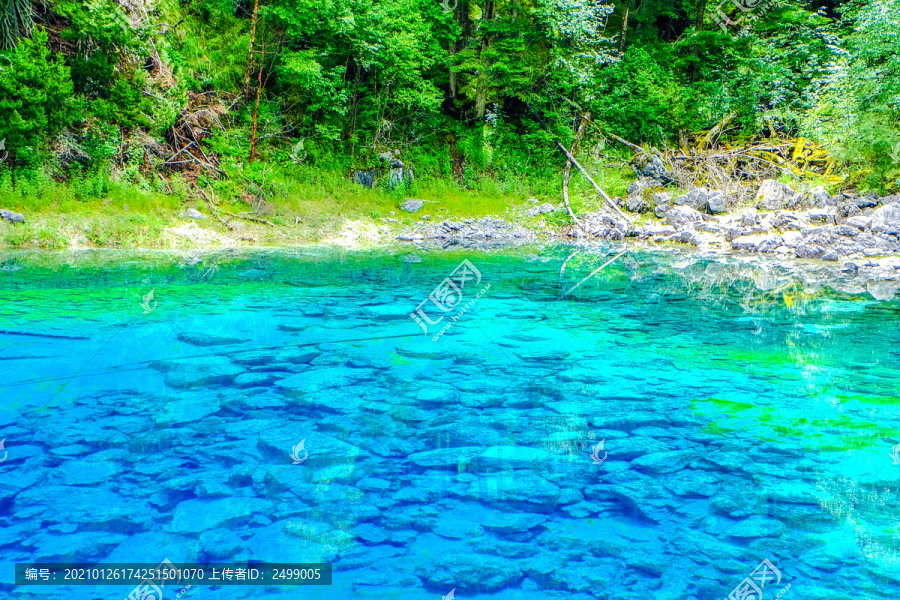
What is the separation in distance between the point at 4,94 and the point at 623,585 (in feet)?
51.2

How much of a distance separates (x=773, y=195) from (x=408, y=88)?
11447mm

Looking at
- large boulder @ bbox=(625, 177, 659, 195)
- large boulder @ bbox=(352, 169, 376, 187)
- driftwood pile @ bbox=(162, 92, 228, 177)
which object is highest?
driftwood pile @ bbox=(162, 92, 228, 177)

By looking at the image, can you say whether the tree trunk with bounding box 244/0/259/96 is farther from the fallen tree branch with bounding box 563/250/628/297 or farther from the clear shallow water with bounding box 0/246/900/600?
the fallen tree branch with bounding box 563/250/628/297

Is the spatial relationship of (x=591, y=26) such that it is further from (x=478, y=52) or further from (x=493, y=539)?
(x=493, y=539)

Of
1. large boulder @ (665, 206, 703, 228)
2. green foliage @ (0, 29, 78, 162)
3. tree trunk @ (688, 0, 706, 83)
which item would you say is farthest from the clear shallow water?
tree trunk @ (688, 0, 706, 83)

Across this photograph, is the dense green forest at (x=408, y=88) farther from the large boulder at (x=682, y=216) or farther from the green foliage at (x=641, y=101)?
the large boulder at (x=682, y=216)

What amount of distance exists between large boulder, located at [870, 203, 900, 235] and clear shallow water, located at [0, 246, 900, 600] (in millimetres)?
7679

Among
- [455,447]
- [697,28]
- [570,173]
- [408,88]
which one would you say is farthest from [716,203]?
[455,447]

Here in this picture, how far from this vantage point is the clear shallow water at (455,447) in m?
2.65

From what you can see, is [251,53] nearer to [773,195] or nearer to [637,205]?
[637,205]

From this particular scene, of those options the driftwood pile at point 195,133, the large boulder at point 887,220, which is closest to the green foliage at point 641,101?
the large boulder at point 887,220

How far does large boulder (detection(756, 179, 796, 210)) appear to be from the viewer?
16000 millimetres

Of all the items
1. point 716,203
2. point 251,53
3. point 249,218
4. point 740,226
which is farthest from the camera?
point 716,203

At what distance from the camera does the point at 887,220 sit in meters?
13.6
